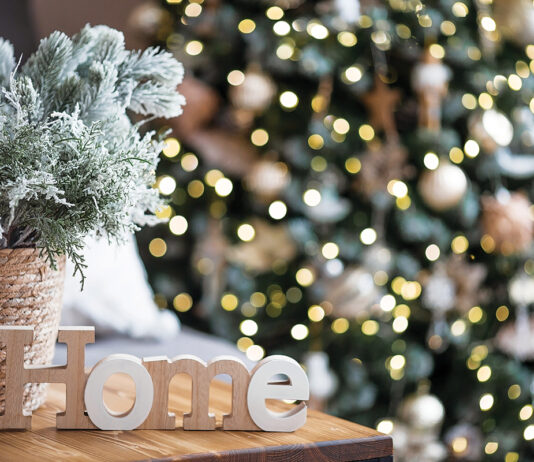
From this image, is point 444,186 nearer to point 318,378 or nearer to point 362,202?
point 362,202

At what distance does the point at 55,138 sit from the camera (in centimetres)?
71

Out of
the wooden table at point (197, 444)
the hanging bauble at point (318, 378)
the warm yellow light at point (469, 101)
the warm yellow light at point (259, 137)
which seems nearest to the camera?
the wooden table at point (197, 444)

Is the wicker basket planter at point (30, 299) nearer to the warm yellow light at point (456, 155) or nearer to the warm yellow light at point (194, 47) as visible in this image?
the warm yellow light at point (194, 47)

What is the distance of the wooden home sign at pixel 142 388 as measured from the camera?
737 millimetres

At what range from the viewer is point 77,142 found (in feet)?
2.31

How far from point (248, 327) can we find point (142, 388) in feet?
3.99

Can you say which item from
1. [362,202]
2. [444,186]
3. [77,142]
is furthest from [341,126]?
[77,142]

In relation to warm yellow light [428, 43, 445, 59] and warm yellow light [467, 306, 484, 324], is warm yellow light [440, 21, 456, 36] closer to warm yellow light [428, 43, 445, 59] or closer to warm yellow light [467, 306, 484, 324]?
warm yellow light [428, 43, 445, 59]

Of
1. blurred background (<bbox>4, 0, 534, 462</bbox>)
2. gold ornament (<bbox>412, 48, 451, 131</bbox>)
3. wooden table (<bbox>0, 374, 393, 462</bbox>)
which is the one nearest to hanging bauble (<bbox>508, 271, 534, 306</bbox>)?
blurred background (<bbox>4, 0, 534, 462</bbox>)

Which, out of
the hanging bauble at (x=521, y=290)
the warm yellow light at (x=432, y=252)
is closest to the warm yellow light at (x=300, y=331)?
the warm yellow light at (x=432, y=252)

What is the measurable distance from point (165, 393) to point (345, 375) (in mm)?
1232

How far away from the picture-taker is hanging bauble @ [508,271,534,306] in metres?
2.05

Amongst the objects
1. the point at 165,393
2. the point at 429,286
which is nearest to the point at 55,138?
the point at 165,393

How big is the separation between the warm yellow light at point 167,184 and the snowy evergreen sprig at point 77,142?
1110mm
